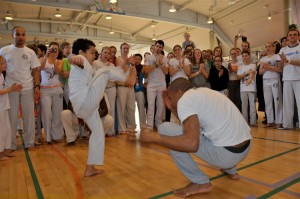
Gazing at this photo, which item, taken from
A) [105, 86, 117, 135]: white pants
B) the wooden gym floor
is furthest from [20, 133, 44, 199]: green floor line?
[105, 86, 117, 135]: white pants

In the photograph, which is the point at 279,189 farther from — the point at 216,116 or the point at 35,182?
the point at 35,182

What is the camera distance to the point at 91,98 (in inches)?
114

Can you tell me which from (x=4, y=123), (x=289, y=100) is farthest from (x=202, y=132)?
(x=289, y=100)

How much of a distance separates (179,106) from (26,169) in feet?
8.38

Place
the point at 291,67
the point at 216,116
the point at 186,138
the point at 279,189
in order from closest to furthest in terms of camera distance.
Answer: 1. the point at 186,138
2. the point at 216,116
3. the point at 279,189
4. the point at 291,67

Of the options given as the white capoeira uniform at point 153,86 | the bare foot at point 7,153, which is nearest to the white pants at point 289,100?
the white capoeira uniform at point 153,86

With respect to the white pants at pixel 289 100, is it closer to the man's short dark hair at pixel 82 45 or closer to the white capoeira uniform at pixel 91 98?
the white capoeira uniform at pixel 91 98

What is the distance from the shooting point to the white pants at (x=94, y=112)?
2.92 m

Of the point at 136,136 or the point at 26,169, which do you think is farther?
the point at 136,136

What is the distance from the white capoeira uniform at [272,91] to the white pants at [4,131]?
5254mm

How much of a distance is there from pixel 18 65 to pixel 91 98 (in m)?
2.41

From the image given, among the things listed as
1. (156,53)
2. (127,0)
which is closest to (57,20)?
(127,0)

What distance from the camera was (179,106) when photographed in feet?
6.52

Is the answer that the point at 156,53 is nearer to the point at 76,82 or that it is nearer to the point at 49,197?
the point at 76,82
